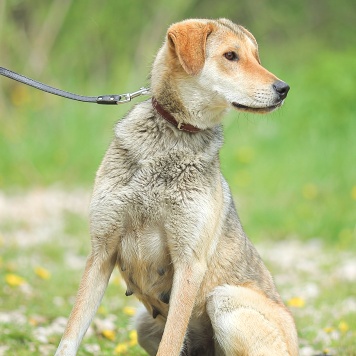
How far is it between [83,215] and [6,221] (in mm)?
861

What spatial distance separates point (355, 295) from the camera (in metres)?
6.44

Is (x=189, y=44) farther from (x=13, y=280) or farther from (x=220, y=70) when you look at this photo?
(x=13, y=280)

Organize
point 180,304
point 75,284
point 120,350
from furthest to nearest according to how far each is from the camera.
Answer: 1. point 75,284
2. point 120,350
3. point 180,304

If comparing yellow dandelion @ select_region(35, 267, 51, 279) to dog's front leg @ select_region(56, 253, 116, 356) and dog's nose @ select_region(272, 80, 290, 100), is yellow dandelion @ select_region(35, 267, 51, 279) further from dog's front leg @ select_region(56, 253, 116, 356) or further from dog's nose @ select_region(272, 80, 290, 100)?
dog's nose @ select_region(272, 80, 290, 100)

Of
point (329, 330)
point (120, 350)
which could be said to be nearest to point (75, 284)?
point (120, 350)

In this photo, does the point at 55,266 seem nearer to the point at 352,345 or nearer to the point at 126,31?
the point at 352,345

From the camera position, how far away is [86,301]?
4051mm

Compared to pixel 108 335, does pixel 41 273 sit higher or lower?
higher

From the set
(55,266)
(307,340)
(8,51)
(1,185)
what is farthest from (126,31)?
(307,340)

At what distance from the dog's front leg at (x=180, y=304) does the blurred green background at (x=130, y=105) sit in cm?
419

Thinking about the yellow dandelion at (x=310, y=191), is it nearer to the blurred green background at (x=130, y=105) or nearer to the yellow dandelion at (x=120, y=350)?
the blurred green background at (x=130, y=105)

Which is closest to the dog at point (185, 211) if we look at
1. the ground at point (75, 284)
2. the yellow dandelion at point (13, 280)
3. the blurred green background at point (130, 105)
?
the ground at point (75, 284)

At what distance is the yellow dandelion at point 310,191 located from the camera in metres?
8.80

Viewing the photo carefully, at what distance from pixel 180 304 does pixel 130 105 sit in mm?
6059
